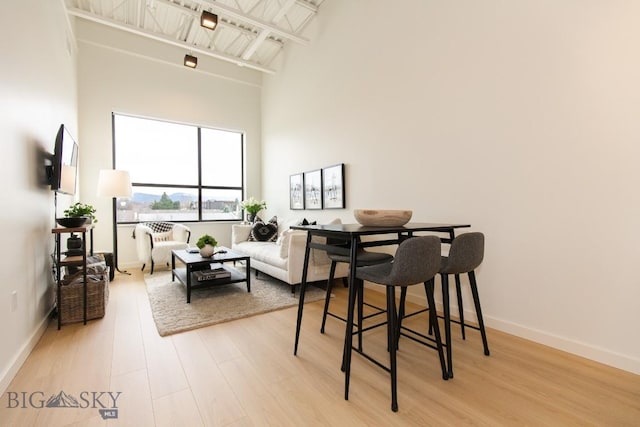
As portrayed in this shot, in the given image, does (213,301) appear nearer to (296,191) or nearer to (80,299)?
(80,299)

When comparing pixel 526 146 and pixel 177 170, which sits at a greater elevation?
pixel 177 170

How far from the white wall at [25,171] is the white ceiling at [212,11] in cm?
173

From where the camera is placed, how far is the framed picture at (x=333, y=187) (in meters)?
4.05

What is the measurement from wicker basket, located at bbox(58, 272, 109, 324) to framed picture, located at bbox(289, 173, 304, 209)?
2980mm

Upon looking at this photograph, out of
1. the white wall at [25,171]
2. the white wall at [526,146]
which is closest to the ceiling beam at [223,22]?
the white wall at [25,171]

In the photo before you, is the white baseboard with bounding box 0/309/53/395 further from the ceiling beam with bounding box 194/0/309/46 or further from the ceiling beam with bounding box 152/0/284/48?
the ceiling beam with bounding box 152/0/284/48

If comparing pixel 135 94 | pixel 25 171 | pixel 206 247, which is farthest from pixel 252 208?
pixel 25 171

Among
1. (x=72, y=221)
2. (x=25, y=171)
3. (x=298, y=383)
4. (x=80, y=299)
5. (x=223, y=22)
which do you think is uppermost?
(x=223, y=22)

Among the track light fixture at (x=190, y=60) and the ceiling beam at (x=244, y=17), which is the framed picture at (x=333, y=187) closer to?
the ceiling beam at (x=244, y=17)

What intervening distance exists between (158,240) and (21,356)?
3.24m

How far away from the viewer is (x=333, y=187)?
4.23 meters

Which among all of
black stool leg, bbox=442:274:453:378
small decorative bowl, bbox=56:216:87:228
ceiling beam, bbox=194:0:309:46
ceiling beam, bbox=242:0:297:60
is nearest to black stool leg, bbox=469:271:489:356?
black stool leg, bbox=442:274:453:378

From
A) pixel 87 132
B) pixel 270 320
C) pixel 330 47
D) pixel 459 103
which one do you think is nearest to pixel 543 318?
pixel 459 103

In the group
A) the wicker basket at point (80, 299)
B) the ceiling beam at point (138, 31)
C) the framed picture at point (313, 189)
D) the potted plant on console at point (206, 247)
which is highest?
the ceiling beam at point (138, 31)
